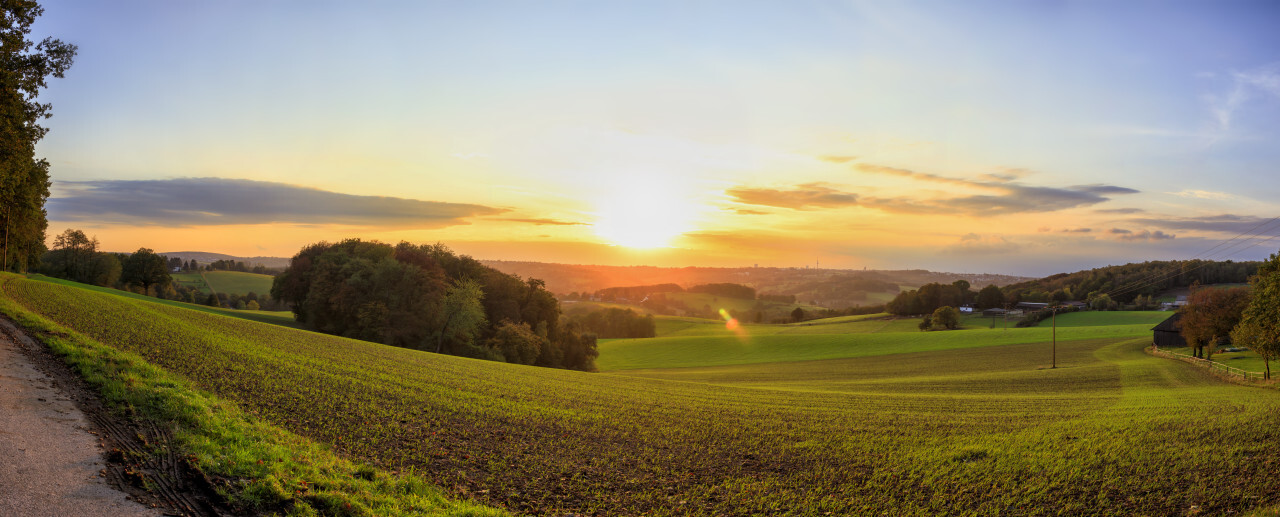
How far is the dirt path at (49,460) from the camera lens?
8211mm

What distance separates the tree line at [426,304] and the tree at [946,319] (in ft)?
199

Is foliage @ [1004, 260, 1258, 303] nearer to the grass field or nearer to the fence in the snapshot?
the fence

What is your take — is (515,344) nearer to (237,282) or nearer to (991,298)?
(991,298)

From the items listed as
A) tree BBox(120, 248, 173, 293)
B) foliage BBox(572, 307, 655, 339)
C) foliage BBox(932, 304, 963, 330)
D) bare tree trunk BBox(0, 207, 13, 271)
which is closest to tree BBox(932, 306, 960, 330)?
foliage BBox(932, 304, 963, 330)

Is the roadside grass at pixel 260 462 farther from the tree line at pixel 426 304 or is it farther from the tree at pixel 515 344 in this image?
the tree at pixel 515 344

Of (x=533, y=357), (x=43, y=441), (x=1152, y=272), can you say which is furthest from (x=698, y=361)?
(x=1152, y=272)

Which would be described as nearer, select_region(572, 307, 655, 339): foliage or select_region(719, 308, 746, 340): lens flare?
select_region(719, 308, 746, 340): lens flare

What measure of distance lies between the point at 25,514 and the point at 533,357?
53.8 meters

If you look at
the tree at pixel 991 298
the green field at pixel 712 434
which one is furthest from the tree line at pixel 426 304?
the tree at pixel 991 298

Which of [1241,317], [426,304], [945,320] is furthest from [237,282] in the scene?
[1241,317]

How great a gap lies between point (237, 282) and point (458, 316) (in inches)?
4115

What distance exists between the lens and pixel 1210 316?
53156 mm

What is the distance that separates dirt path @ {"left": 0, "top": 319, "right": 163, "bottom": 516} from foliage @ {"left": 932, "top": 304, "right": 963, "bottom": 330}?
10581 cm

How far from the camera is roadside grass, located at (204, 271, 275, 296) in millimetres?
127250
